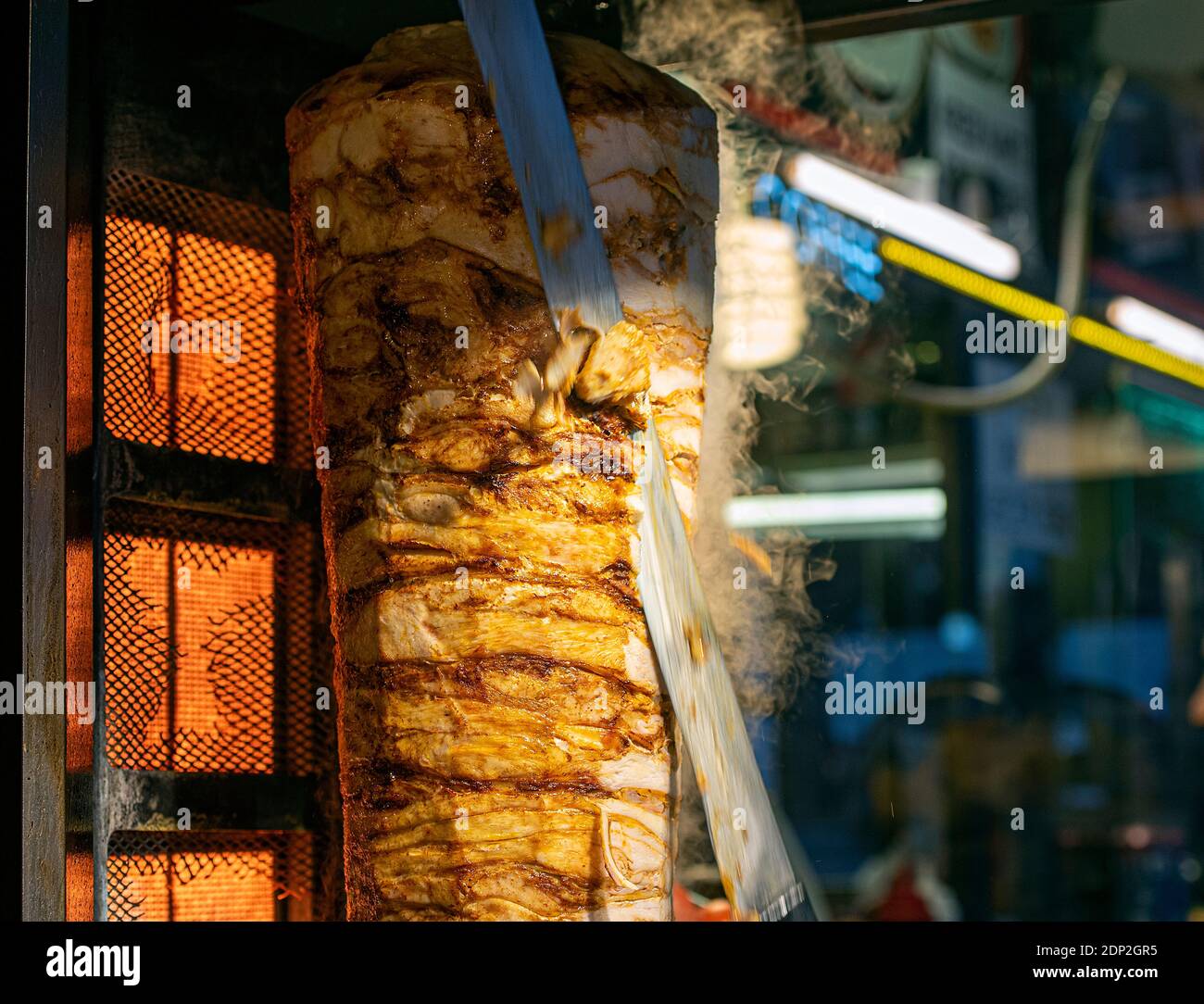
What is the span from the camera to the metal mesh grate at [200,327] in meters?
2.10

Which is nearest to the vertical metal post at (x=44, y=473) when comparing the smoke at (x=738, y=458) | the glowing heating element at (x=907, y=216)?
the smoke at (x=738, y=458)

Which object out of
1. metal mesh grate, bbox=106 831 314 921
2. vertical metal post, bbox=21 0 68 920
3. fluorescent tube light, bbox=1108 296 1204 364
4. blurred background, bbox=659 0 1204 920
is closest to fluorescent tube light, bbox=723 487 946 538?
blurred background, bbox=659 0 1204 920

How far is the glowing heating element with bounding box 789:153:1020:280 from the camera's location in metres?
3.08

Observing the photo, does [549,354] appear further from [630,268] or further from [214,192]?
[214,192]

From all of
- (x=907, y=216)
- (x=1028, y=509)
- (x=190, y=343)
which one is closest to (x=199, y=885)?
(x=190, y=343)

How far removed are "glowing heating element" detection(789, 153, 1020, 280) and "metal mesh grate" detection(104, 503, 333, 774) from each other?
56.1 inches

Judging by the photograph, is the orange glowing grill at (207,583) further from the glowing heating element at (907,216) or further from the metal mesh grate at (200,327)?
the glowing heating element at (907,216)

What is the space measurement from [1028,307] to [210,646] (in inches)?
132

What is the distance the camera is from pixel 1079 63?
5.22m

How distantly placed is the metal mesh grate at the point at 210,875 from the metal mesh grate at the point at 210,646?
0.37 feet

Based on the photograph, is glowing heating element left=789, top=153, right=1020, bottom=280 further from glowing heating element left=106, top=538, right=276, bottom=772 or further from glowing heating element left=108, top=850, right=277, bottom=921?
glowing heating element left=108, top=850, right=277, bottom=921

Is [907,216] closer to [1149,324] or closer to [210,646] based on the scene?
[1149,324]

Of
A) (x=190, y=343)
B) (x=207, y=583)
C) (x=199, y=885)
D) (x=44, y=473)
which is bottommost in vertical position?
(x=199, y=885)

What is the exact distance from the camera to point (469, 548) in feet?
6.10
